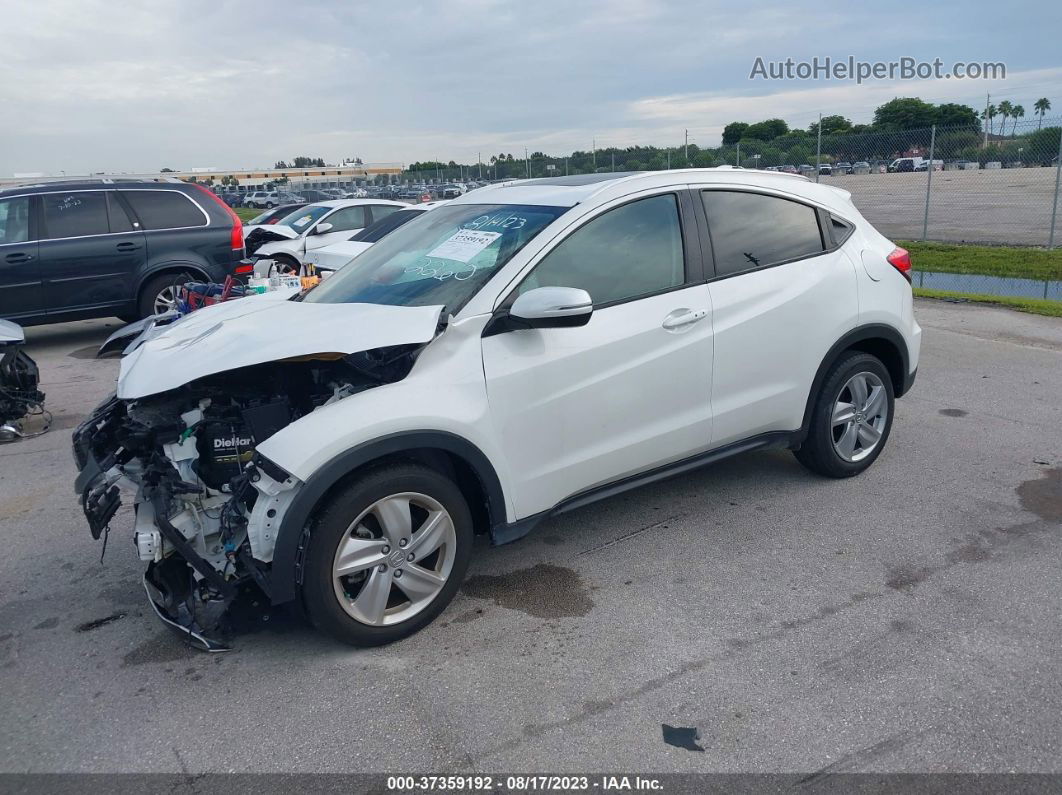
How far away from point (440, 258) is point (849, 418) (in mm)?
2587

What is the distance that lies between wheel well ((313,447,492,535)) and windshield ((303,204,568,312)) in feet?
2.10

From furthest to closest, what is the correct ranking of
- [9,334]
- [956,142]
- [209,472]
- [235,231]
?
[956,142]
[235,231]
[9,334]
[209,472]

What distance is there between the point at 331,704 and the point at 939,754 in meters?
2.10

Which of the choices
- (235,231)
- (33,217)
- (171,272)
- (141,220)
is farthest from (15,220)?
(235,231)

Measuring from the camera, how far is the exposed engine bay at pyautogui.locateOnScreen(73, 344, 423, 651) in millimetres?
3285

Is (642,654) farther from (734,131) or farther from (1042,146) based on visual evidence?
(734,131)

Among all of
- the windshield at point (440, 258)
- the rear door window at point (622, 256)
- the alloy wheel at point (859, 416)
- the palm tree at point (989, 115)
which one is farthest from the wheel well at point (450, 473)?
the palm tree at point (989, 115)

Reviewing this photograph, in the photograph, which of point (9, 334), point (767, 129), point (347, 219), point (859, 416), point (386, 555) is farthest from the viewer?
point (767, 129)

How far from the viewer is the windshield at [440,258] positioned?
3887mm

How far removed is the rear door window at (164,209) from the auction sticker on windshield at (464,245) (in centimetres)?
731

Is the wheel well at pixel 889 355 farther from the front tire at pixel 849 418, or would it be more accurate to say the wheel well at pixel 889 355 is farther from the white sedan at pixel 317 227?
the white sedan at pixel 317 227

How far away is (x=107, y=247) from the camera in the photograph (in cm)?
995

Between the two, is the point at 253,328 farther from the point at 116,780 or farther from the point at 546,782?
the point at 546,782

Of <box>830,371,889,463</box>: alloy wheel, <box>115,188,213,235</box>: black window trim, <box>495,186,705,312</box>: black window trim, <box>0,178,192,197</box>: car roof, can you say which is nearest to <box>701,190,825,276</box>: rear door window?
<box>495,186,705,312</box>: black window trim
